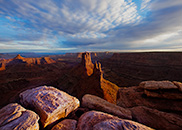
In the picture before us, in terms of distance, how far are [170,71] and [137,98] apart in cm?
6260

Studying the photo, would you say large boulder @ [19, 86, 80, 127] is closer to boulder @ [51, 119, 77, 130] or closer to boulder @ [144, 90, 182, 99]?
boulder @ [51, 119, 77, 130]

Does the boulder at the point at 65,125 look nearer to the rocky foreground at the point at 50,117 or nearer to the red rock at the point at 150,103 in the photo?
the rocky foreground at the point at 50,117

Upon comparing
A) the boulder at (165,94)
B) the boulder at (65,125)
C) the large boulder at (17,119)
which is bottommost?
the boulder at (165,94)

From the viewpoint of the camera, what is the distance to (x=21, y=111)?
3.59m

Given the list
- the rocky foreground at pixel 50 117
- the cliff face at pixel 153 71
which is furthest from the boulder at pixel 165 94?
the cliff face at pixel 153 71

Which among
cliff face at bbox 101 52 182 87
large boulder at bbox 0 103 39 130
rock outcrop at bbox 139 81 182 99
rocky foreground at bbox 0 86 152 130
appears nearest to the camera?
large boulder at bbox 0 103 39 130

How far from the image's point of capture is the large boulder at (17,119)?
112 inches

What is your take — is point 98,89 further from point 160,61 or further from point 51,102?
point 160,61

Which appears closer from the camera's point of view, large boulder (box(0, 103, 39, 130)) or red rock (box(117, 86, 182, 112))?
large boulder (box(0, 103, 39, 130))

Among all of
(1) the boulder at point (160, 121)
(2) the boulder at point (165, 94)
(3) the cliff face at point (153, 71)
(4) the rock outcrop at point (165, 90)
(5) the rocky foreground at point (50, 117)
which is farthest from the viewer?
(3) the cliff face at point (153, 71)

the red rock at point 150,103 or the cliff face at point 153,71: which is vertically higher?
the red rock at point 150,103

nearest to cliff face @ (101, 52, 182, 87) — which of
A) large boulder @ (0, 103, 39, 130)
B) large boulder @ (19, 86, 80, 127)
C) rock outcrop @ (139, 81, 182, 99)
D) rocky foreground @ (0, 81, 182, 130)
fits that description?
rock outcrop @ (139, 81, 182, 99)

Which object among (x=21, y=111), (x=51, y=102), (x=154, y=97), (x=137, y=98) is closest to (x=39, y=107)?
(x=51, y=102)

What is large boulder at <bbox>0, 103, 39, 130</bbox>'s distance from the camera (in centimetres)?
285
